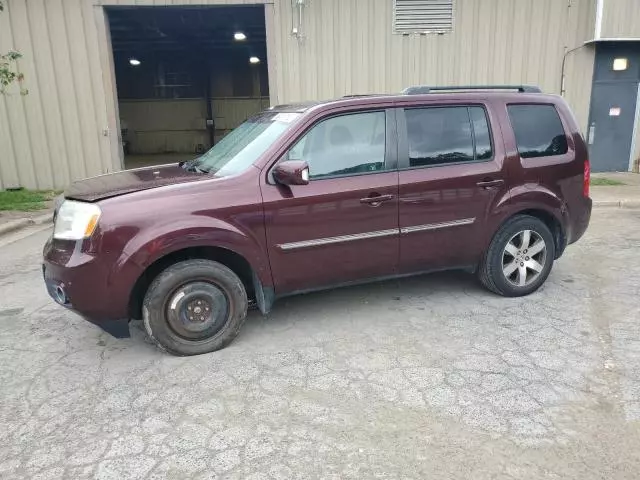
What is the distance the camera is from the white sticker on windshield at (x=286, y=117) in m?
4.12

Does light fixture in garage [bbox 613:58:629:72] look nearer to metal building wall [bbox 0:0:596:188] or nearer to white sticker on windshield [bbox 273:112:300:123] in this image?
metal building wall [bbox 0:0:596:188]

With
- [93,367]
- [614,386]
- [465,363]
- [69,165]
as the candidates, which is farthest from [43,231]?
[614,386]

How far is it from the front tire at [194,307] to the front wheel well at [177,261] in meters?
0.11

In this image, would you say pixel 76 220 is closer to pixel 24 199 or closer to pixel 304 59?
pixel 24 199

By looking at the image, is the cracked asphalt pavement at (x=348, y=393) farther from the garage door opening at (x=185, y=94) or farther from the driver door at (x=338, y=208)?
the garage door opening at (x=185, y=94)

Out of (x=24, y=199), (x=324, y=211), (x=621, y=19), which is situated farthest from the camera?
(x=621, y=19)

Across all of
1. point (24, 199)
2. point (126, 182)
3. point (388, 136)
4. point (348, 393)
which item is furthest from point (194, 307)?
point (24, 199)

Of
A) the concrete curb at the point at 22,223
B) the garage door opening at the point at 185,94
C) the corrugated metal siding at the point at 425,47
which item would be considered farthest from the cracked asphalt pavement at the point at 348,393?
the garage door opening at the point at 185,94

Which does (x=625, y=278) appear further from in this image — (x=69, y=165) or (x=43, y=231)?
(x=69, y=165)

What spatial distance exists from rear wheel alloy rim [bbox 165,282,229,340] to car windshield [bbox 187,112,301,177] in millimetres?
887

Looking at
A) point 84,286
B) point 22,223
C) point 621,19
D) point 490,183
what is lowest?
point 22,223

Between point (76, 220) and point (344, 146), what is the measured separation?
204 centimetres

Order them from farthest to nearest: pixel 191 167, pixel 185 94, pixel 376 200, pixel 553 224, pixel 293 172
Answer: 1. pixel 185 94
2. pixel 553 224
3. pixel 191 167
4. pixel 376 200
5. pixel 293 172

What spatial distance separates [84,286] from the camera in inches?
138
